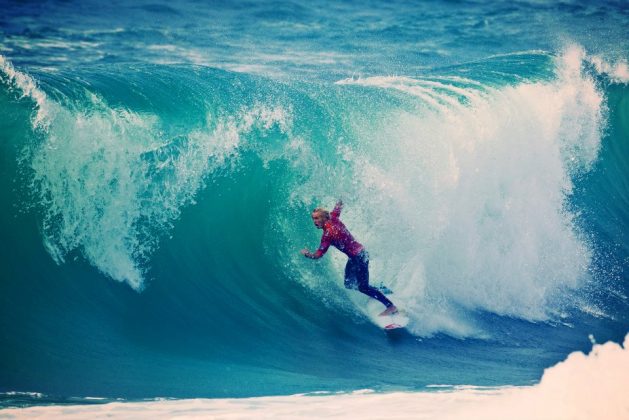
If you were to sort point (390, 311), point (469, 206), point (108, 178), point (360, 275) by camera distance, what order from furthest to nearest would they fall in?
point (469, 206) < point (108, 178) < point (390, 311) < point (360, 275)

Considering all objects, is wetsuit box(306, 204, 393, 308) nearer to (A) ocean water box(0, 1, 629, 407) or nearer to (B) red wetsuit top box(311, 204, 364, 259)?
(B) red wetsuit top box(311, 204, 364, 259)

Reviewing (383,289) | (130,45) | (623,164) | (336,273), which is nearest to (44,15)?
(130,45)

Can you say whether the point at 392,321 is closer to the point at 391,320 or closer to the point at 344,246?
the point at 391,320

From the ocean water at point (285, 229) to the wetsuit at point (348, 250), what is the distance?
2.25 feet

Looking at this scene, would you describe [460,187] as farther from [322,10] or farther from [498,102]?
[322,10]

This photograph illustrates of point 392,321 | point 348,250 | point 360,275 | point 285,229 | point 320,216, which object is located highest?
point 320,216

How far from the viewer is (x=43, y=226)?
7500 mm

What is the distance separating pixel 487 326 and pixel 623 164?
661 cm

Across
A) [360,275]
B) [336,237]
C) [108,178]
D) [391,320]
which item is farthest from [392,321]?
[108,178]

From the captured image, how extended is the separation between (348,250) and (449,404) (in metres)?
2.25

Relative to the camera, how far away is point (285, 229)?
27.7 ft

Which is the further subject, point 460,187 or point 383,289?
point 460,187

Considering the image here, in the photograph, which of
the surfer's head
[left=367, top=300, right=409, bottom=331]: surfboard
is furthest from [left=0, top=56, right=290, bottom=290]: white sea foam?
[left=367, top=300, right=409, bottom=331]: surfboard

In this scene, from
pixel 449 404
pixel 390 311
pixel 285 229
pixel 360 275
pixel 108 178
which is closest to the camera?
pixel 449 404
